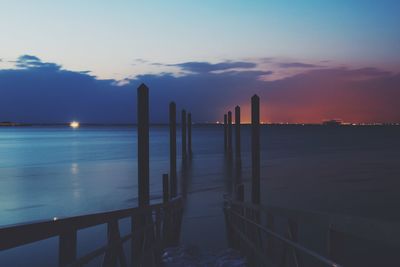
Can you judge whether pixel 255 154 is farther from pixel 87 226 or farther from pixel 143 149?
pixel 87 226

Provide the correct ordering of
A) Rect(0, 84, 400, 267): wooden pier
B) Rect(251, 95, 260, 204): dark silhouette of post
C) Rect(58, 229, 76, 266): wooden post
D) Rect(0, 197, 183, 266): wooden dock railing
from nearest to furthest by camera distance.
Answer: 1. Rect(0, 84, 400, 267): wooden pier
2. Rect(0, 197, 183, 266): wooden dock railing
3. Rect(58, 229, 76, 266): wooden post
4. Rect(251, 95, 260, 204): dark silhouette of post

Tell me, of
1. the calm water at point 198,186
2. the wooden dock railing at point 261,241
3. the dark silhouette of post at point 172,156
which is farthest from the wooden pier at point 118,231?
the calm water at point 198,186

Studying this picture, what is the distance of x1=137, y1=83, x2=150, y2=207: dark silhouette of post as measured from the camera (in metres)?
9.39

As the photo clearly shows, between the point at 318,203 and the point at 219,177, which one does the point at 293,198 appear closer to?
the point at 318,203

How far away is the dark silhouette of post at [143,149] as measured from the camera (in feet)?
30.8

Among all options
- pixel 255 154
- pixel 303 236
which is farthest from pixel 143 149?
pixel 255 154

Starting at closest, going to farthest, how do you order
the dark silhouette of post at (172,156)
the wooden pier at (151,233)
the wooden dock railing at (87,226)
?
the wooden pier at (151,233), the wooden dock railing at (87,226), the dark silhouette of post at (172,156)

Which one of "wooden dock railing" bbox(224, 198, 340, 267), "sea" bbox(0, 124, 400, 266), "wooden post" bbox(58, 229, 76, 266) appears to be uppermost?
"wooden post" bbox(58, 229, 76, 266)

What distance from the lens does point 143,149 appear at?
31.2 feet

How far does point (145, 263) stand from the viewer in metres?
5.72

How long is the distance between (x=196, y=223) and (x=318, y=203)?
611 centimetres

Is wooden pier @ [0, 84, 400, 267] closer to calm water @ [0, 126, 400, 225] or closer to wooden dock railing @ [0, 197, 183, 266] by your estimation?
wooden dock railing @ [0, 197, 183, 266]

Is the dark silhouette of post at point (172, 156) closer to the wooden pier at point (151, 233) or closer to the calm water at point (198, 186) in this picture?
the calm water at point (198, 186)

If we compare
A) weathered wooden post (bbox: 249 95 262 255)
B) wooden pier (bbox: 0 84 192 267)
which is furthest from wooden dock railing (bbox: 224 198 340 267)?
wooden pier (bbox: 0 84 192 267)
